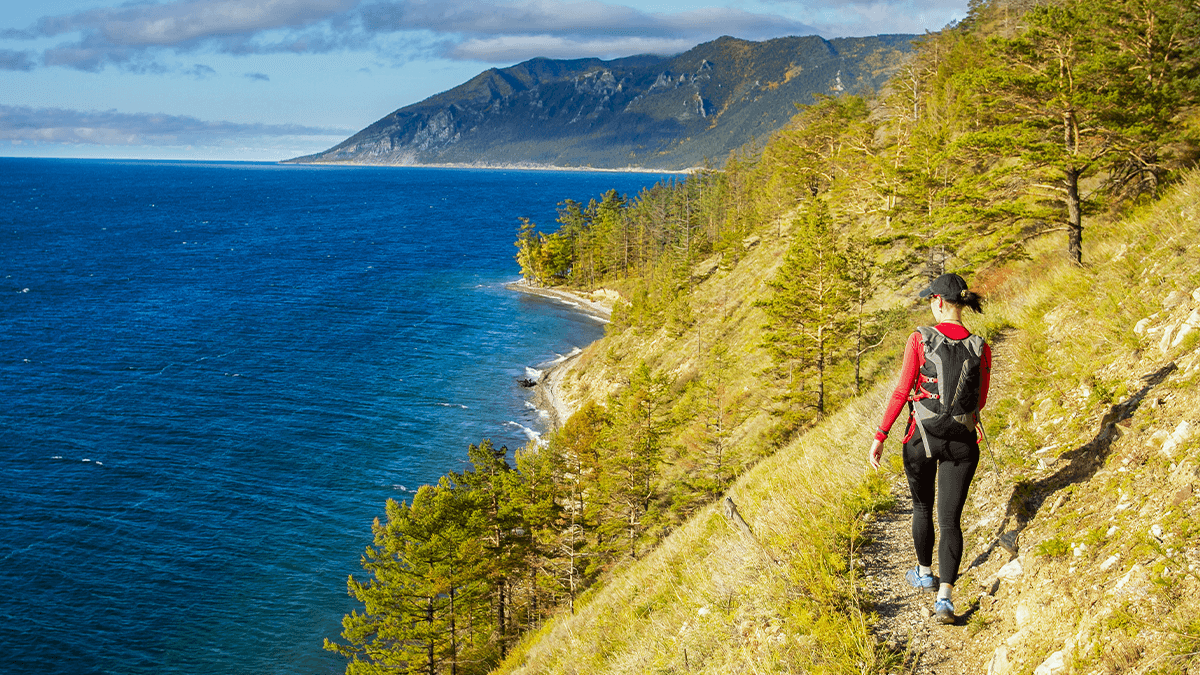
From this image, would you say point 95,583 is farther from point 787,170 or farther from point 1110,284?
point 787,170

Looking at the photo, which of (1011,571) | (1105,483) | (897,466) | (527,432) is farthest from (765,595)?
(527,432)

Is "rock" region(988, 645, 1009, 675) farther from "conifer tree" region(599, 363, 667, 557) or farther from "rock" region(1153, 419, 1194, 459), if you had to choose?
"conifer tree" region(599, 363, 667, 557)

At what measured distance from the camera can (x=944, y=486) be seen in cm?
583

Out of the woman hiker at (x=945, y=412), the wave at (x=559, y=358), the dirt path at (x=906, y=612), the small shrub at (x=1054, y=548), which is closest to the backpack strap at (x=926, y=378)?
the woman hiker at (x=945, y=412)

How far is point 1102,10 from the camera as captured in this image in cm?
2166

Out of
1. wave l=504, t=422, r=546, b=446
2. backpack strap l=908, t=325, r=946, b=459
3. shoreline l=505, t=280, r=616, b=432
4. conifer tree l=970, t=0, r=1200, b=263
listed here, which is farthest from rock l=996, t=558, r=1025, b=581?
wave l=504, t=422, r=546, b=446

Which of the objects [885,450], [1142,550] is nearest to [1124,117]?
[885,450]

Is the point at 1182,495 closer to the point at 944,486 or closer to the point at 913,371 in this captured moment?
the point at 944,486

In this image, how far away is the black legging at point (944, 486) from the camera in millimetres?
5727

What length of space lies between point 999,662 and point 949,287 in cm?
316

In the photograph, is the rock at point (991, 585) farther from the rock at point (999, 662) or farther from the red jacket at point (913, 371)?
the red jacket at point (913, 371)

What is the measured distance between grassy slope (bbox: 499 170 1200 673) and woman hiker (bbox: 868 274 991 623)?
87cm

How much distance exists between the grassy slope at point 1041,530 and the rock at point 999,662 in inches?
2.0

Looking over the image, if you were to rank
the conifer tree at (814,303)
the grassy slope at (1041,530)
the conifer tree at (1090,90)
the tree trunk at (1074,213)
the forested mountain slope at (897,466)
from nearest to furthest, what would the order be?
the grassy slope at (1041,530) < the forested mountain slope at (897,466) < the conifer tree at (1090,90) < the tree trunk at (1074,213) < the conifer tree at (814,303)
